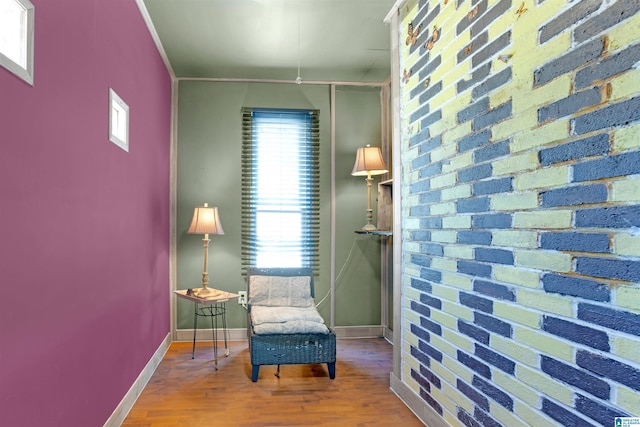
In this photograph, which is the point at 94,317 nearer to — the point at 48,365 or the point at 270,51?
the point at 48,365

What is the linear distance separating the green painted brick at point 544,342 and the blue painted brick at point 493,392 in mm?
274

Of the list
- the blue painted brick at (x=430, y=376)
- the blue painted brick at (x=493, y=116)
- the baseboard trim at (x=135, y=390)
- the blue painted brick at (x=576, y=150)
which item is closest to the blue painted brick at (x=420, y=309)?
the blue painted brick at (x=430, y=376)

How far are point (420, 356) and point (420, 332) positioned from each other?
0.15m

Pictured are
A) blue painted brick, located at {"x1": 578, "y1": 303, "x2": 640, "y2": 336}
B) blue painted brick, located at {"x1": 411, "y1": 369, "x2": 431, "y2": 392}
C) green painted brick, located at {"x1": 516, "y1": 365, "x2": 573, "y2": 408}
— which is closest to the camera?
blue painted brick, located at {"x1": 578, "y1": 303, "x2": 640, "y2": 336}

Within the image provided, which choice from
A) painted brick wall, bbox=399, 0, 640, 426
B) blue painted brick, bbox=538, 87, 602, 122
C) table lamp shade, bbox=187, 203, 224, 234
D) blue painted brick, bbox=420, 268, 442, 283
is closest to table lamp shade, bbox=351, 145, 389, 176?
painted brick wall, bbox=399, 0, 640, 426

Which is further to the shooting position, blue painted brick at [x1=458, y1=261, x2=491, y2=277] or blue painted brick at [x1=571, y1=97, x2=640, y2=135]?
blue painted brick at [x1=458, y1=261, x2=491, y2=277]

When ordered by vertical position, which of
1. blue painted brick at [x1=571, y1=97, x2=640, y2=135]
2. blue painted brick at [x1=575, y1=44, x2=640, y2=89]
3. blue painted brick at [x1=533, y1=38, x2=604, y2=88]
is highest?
blue painted brick at [x1=533, y1=38, x2=604, y2=88]

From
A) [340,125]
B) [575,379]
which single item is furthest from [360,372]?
[340,125]

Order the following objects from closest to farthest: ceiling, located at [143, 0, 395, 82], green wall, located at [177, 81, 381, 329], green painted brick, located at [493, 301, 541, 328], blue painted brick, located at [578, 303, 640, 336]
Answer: blue painted brick, located at [578, 303, 640, 336] → green painted brick, located at [493, 301, 541, 328] → ceiling, located at [143, 0, 395, 82] → green wall, located at [177, 81, 381, 329]

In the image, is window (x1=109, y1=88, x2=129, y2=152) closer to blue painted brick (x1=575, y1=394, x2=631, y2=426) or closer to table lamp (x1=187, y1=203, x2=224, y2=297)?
table lamp (x1=187, y1=203, x2=224, y2=297)

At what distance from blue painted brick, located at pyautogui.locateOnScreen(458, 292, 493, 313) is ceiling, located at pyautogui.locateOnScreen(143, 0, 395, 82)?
2.16 meters

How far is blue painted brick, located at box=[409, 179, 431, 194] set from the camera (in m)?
2.46

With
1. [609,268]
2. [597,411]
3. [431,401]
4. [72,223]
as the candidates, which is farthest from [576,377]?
[72,223]

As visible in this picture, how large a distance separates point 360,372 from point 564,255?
2285mm
